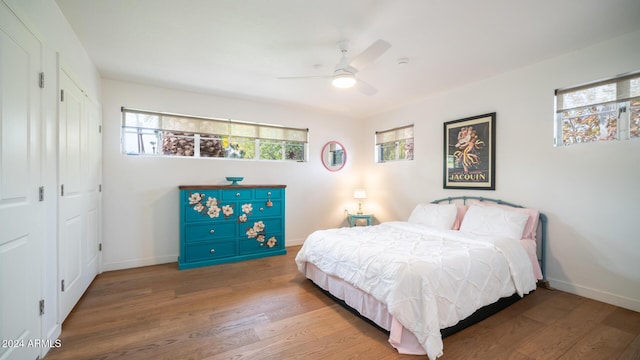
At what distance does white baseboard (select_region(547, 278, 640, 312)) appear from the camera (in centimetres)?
254

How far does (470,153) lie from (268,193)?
125 inches

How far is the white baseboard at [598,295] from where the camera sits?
2544 millimetres

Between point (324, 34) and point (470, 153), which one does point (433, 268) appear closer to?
point (324, 34)

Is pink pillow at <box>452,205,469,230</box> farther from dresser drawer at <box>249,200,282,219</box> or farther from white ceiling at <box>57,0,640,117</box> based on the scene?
dresser drawer at <box>249,200,282,219</box>

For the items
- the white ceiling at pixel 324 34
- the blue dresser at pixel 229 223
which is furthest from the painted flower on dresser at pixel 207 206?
the white ceiling at pixel 324 34

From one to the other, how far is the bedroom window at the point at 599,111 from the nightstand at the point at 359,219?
3.04 meters

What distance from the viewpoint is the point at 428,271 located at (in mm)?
2012

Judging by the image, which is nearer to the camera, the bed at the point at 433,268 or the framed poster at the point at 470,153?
the bed at the point at 433,268

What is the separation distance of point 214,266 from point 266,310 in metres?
1.69

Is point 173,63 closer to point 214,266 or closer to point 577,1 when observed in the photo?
point 214,266

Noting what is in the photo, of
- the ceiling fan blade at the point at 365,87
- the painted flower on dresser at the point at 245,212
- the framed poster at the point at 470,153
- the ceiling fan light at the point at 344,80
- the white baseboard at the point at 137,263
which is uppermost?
the ceiling fan blade at the point at 365,87

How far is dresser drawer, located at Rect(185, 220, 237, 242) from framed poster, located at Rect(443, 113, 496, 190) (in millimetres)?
3424

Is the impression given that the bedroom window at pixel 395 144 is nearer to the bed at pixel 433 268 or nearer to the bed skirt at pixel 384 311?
the bed at pixel 433 268

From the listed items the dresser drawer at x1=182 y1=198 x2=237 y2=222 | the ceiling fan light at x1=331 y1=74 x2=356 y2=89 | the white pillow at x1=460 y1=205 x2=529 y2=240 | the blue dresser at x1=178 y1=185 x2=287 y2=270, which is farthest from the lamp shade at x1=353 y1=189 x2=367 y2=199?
the ceiling fan light at x1=331 y1=74 x2=356 y2=89
